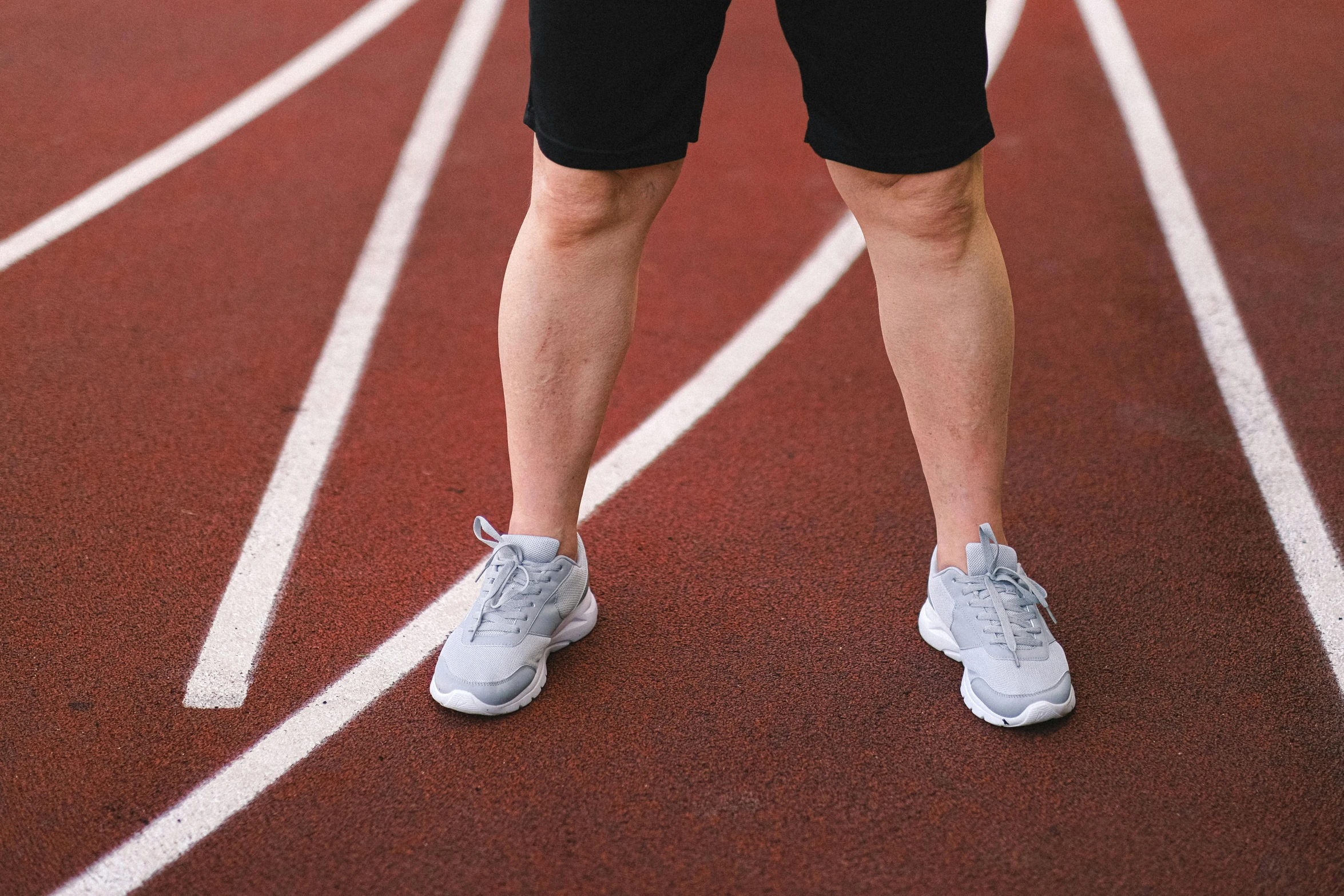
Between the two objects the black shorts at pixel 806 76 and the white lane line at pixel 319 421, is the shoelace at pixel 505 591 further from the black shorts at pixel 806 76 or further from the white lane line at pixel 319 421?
the black shorts at pixel 806 76

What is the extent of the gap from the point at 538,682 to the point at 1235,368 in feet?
6.68

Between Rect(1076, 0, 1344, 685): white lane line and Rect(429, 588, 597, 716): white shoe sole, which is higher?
Rect(429, 588, 597, 716): white shoe sole

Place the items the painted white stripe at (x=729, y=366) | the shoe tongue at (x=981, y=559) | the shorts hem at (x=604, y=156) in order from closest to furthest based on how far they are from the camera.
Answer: the shorts hem at (x=604, y=156)
the shoe tongue at (x=981, y=559)
the painted white stripe at (x=729, y=366)

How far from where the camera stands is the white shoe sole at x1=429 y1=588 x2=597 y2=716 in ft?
6.22

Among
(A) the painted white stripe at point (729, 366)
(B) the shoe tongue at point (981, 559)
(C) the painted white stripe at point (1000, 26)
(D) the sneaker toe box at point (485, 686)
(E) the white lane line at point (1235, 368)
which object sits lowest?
(C) the painted white stripe at point (1000, 26)

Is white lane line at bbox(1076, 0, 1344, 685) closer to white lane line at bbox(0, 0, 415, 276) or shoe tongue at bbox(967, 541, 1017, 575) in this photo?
shoe tongue at bbox(967, 541, 1017, 575)

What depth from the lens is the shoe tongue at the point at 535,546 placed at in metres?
1.99

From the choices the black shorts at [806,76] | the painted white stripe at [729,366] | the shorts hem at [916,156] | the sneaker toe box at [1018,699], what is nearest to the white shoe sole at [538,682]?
the painted white stripe at [729,366]

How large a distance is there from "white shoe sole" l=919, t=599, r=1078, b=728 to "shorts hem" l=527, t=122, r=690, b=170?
0.97 metres

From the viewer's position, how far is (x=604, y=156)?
169cm

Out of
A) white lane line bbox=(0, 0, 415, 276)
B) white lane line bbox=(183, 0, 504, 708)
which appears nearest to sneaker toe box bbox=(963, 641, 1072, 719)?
white lane line bbox=(183, 0, 504, 708)

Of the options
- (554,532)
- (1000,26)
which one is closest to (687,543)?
(554,532)

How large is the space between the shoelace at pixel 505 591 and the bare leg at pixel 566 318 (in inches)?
2.2

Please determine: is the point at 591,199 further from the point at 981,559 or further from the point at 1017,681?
the point at 1017,681
